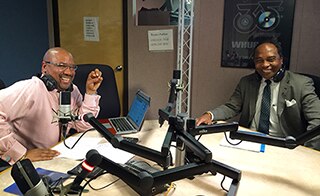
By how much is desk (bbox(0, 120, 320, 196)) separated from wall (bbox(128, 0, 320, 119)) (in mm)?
1188

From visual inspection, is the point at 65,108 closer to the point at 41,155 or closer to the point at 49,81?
the point at 41,155

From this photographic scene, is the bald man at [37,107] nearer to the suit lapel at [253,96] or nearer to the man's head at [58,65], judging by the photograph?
the man's head at [58,65]

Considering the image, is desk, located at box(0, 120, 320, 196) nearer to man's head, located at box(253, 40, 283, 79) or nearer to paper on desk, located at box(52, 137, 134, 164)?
paper on desk, located at box(52, 137, 134, 164)

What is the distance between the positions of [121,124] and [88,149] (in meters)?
0.53

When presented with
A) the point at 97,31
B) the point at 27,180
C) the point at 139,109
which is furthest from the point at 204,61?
the point at 27,180

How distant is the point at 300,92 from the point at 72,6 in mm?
2592

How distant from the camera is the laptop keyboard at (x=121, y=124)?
75.4 inches

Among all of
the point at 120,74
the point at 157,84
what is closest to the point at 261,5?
the point at 157,84

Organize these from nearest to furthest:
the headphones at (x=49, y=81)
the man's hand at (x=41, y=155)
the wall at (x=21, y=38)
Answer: the man's hand at (x=41, y=155), the headphones at (x=49, y=81), the wall at (x=21, y=38)

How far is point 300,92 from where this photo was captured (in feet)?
6.97

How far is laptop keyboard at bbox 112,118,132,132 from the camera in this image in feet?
6.28

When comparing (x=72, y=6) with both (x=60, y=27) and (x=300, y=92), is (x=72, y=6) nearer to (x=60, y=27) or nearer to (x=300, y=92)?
(x=60, y=27)

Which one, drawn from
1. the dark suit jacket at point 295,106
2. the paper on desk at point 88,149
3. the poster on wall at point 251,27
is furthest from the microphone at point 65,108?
the poster on wall at point 251,27

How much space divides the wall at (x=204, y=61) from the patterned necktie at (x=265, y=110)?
1.56ft
